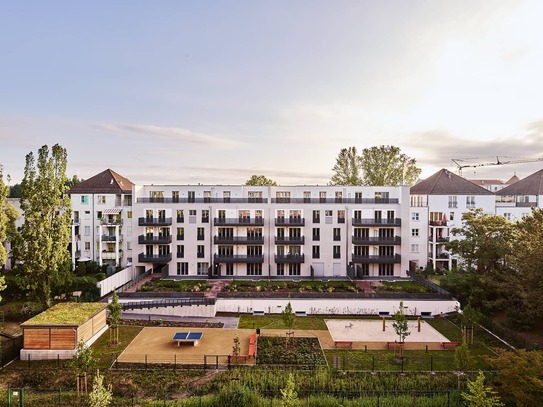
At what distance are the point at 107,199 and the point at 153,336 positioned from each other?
27.6 meters

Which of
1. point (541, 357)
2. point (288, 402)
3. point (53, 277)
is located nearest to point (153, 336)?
point (53, 277)

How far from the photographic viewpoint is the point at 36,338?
24.3 metres

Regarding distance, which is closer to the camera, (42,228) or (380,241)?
(42,228)

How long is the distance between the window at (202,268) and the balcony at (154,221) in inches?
254

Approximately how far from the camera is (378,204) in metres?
48.2

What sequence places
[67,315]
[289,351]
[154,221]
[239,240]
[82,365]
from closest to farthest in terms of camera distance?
[82,365]
[289,351]
[67,315]
[239,240]
[154,221]

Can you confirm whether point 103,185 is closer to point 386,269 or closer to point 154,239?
point 154,239

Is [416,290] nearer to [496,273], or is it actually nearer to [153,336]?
[496,273]

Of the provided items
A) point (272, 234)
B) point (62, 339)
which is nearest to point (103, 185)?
point (272, 234)

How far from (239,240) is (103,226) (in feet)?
60.1

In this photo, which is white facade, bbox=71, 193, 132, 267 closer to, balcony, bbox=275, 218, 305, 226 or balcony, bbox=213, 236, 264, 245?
balcony, bbox=213, 236, 264, 245

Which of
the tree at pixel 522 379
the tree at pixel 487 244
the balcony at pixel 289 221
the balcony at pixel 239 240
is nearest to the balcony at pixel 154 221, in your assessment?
the balcony at pixel 239 240

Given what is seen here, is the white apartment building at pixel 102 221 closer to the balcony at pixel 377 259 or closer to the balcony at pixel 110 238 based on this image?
the balcony at pixel 110 238

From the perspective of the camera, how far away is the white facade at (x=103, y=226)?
4888 centimetres
